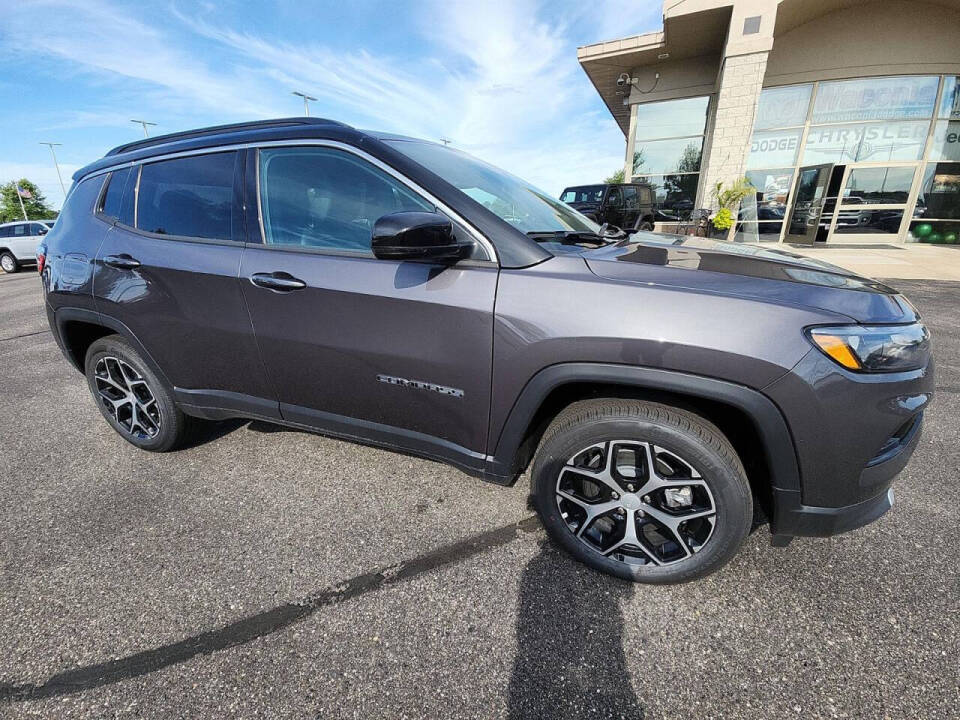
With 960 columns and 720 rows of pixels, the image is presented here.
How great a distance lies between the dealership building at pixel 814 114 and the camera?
1220cm

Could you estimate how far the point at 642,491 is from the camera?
169 cm

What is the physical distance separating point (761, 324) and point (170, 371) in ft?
8.99

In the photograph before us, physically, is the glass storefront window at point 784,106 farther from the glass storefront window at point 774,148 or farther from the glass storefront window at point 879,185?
the glass storefront window at point 879,185

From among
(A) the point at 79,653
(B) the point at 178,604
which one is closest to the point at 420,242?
(B) the point at 178,604

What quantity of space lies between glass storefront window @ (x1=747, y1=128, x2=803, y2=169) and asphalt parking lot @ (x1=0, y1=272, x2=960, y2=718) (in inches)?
583

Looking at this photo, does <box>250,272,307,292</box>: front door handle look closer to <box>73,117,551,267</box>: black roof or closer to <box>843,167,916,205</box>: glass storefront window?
<box>73,117,551,267</box>: black roof

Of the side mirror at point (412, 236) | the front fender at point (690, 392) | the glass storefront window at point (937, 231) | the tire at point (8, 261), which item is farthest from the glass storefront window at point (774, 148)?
the tire at point (8, 261)

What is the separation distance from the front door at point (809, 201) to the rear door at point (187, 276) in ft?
53.9

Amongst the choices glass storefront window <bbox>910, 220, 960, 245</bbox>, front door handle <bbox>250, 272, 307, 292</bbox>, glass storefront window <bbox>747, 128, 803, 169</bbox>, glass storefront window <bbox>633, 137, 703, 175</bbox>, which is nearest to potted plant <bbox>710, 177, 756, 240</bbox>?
glass storefront window <bbox>747, 128, 803, 169</bbox>

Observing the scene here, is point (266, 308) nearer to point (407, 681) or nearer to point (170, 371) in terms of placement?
point (170, 371)

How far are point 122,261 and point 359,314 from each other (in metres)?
1.55

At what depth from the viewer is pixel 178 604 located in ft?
5.57

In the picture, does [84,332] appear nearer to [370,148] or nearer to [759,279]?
[370,148]

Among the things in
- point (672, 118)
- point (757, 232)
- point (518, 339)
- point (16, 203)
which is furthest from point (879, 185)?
point (16, 203)
